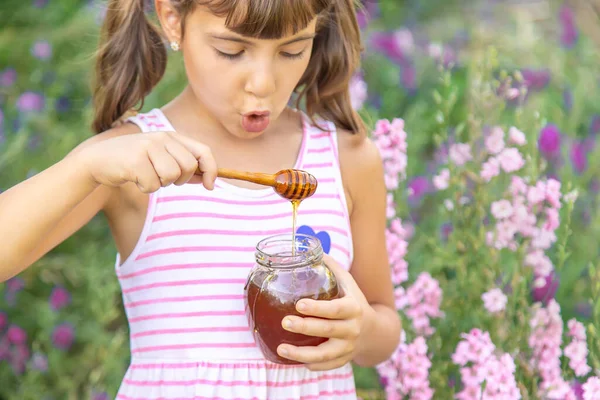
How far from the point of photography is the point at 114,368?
2725 mm

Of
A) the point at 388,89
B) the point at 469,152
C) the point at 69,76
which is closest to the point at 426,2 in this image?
the point at 388,89

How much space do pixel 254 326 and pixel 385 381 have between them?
91 centimetres

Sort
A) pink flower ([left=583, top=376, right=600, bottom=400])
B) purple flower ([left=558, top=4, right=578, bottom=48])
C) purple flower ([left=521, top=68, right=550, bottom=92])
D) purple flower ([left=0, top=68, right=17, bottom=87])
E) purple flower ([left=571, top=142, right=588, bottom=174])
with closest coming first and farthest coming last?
pink flower ([left=583, top=376, right=600, bottom=400]) → purple flower ([left=571, top=142, right=588, bottom=174]) → purple flower ([left=0, top=68, right=17, bottom=87]) → purple flower ([left=521, top=68, right=550, bottom=92]) → purple flower ([left=558, top=4, right=578, bottom=48])

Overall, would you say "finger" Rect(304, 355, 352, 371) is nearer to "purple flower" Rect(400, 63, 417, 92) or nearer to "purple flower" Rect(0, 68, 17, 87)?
"purple flower" Rect(0, 68, 17, 87)

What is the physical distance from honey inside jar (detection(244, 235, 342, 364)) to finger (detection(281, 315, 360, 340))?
2 centimetres

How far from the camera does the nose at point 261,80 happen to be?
1737 millimetres

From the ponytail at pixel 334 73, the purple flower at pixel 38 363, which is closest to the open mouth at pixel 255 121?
the ponytail at pixel 334 73

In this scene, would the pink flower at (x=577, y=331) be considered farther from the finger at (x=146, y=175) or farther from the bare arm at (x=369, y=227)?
the finger at (x=146, y=175)

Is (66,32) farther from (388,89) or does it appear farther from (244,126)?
(244,126)

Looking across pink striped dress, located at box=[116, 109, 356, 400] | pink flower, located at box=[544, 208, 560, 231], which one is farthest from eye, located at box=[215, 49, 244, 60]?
pink flower, located at box=[544, 208, 560, 231]

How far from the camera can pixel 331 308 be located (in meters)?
1.60

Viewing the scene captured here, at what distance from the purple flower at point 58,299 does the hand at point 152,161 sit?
1.50 m

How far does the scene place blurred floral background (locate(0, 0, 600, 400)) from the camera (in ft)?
7.51

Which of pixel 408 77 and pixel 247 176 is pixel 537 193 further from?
pixel 408 77
